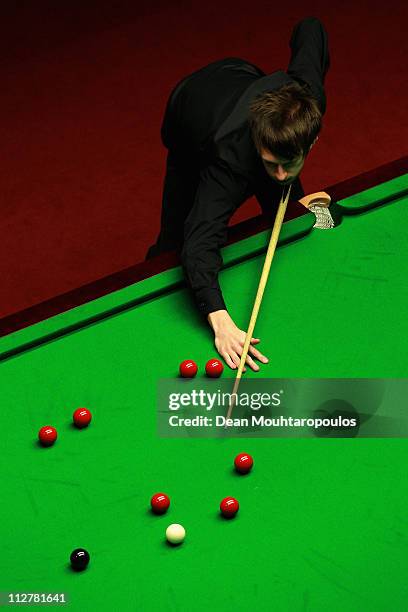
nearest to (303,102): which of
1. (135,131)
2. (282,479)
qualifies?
(282,479)

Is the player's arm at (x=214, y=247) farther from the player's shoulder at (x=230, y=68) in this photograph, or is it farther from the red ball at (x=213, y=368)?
the player's shoulder at (x=230, y=68)

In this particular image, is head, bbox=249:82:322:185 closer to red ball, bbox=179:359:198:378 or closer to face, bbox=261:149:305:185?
face, bbox=261:149:305:185

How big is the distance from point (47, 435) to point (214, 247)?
83 cm

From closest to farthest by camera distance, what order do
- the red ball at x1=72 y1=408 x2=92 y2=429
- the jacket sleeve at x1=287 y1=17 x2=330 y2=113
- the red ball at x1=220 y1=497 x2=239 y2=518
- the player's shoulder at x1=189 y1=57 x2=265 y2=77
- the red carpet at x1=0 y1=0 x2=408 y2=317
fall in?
the red ball at x1=220 y1=497 x2=239 y2=518 → the red ball at x1=72 y1=408 x2=92 y2=429 → the jacket sleeve at x1=287 y1=17 x2=330 y2=113 → the player's shoulder at x1=189 y1=57 x2=265 y2=77 → the red carpet at x1=0 y1=0 x2=408 y2=317

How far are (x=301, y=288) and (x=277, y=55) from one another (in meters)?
2.94

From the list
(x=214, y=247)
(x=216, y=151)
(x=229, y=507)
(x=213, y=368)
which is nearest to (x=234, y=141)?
(x=216, y=151)

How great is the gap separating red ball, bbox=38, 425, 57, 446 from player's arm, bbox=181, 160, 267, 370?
58 cm

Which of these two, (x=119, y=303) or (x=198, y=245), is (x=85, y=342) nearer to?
(x=119, y=303)

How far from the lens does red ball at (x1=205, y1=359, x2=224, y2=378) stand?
3.26m

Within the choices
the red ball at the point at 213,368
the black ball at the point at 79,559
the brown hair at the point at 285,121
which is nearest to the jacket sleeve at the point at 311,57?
the brown hair at the point at 285,121

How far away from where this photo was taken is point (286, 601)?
2719 mm

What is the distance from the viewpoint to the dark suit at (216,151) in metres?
3.45

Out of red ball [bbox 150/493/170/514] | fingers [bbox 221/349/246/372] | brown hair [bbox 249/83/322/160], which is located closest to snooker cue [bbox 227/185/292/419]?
fingers [bbox 221/349/246/372]

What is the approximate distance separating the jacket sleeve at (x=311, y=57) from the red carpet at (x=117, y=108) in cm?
158
